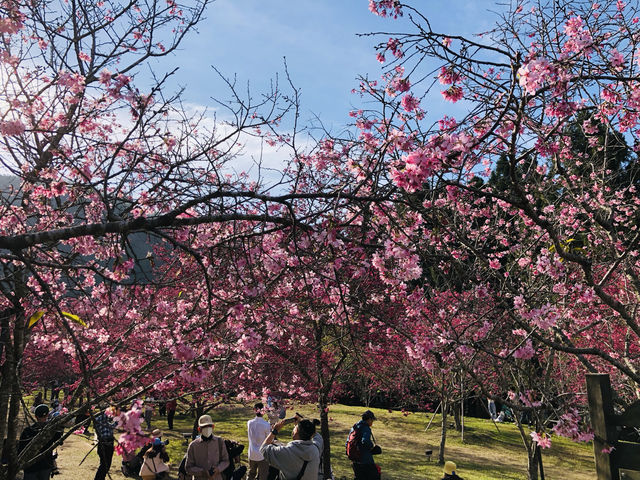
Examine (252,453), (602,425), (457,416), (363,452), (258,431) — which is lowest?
(457,416)

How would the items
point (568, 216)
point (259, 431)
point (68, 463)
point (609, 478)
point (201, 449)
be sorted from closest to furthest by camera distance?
point (609, 478), point (201, 449), point (568, 216), point (259, 431), point (68, 463)

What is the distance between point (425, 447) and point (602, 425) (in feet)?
44.2

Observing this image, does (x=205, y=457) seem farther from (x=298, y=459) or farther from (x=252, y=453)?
(x=252, y=453)

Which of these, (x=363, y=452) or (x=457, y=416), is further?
(x=457, y=416)

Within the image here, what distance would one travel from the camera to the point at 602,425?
3.71 meters

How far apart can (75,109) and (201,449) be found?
4.52 metres

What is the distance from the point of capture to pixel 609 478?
143 inches

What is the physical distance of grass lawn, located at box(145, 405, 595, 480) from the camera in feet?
43.2

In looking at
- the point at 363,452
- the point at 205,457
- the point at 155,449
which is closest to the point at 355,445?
the point at 363,452

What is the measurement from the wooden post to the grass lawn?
30.3 feet

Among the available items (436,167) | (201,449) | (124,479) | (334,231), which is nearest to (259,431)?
(201,449)

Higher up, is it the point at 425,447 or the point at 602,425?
the point at 602,425

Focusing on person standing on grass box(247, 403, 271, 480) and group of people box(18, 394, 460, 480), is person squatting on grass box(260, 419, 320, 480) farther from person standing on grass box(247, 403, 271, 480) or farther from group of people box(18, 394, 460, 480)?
person standing on grass box(247, 403, 271, 480)

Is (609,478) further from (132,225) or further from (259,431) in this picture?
(259,431)
